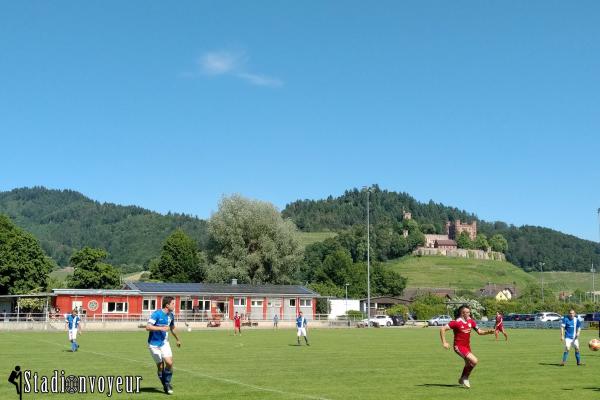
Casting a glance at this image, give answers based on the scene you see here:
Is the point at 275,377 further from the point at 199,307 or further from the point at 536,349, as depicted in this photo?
the point at 199,307

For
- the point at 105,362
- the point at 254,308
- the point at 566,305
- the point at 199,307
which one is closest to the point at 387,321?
the point at 254,308

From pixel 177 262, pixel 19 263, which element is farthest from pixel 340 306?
pixel 19 263

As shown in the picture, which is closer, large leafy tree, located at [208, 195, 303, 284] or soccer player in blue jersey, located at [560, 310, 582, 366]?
soccer player in blue jersey, located at [560, 310, 582, 366]

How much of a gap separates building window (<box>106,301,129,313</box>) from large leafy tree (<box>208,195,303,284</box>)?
2007 centimetres

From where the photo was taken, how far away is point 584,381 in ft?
64.9

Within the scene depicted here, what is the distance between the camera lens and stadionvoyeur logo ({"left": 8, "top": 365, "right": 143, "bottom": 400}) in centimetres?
1664

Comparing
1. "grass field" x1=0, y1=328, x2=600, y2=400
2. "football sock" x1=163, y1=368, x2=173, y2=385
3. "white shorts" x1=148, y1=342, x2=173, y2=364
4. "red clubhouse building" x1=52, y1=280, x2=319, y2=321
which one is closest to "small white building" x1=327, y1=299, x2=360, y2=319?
"red clubhouse building" x1=52, y1=280, x2=319, y2=321

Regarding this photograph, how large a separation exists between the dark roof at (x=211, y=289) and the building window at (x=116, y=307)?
2.42m

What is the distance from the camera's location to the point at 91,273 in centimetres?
→ 9956

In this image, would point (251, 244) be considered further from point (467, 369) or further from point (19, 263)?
point (467, 369)

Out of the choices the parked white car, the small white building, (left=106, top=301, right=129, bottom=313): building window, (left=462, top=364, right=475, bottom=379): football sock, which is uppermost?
(left=462, top=364, right=475, bottom=379): football sock

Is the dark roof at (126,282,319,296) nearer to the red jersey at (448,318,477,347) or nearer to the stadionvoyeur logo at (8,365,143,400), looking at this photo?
the stadionvoyeur logo at (8,365,143,400)

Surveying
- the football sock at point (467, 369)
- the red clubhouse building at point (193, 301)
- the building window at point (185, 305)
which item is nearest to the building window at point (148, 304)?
the red clubhouse building at point (193, 301)

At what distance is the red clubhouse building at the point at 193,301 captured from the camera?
7369cm
